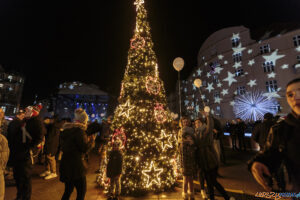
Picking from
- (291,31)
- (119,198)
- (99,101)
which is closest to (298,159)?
(119,198)

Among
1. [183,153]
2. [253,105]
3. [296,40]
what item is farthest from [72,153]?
[296,40]

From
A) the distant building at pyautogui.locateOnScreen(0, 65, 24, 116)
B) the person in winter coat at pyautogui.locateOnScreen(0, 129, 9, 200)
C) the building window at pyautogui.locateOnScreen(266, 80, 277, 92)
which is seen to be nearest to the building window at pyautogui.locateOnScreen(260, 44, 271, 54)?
the building window at pyautogui.locateOnScreen(266, 80, 277, 92)

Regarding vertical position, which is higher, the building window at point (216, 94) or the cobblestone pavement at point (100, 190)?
the building window at point (216, 94)

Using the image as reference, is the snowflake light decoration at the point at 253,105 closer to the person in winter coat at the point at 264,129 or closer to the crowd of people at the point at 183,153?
the person in winter coat at the point at 264,129

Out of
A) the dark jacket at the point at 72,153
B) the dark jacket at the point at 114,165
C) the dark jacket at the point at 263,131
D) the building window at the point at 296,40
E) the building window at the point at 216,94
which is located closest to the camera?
the dark jacket at the point at 72,153

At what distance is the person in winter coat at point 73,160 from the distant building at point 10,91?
149 feet

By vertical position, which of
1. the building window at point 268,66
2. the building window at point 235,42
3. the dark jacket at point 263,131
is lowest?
the dark jacket at point 263,131

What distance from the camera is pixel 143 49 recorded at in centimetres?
492

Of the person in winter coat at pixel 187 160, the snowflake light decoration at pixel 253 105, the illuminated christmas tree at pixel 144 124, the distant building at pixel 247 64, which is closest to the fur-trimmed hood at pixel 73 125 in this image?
the illuminated christmas tree at pixel 144 124

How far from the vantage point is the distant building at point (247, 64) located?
18.2 meters

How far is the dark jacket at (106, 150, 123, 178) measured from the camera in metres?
3.50

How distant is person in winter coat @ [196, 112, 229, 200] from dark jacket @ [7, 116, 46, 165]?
12.1ft

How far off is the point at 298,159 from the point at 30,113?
464 centimetres

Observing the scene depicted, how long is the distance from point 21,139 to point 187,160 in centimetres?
378
